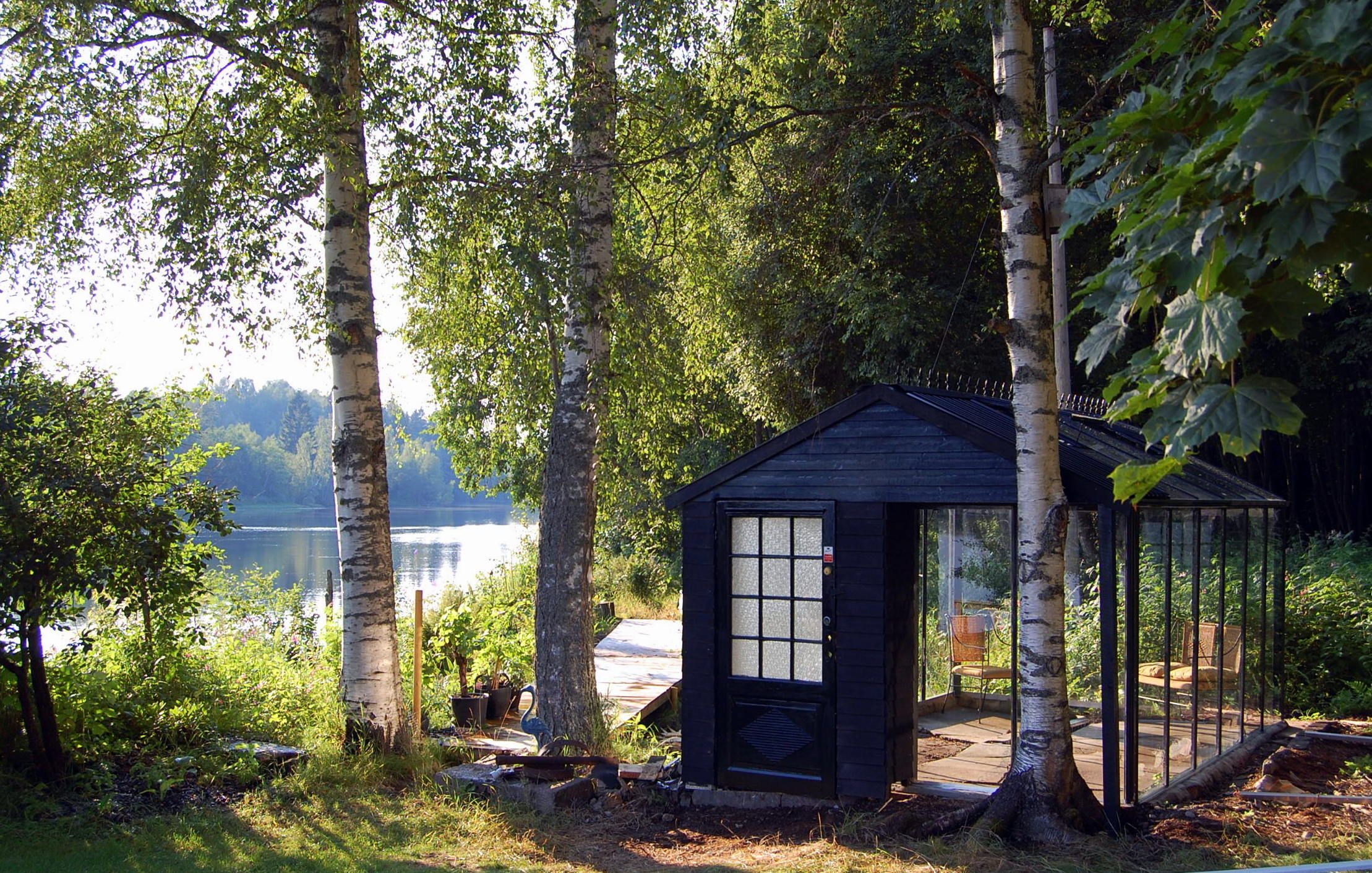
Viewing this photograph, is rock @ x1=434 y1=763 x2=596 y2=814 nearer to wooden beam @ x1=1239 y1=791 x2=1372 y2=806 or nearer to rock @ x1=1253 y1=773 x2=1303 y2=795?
wooden beam @ x1=1239 y1=791 x2=1372 y2=806

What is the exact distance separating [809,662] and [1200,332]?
16.4 feet

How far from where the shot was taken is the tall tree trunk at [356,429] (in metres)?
8.08

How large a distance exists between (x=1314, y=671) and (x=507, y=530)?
1646 inches

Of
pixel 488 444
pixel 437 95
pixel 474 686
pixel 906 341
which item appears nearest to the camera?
pixel 437 95

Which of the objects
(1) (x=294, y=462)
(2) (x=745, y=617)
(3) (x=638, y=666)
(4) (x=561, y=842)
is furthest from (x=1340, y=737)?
(1) (x=294, y=462)

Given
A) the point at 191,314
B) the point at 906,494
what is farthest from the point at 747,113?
the point at 191,314

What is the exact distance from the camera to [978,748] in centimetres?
839

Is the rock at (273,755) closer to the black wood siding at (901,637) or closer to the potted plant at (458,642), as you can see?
the potted plant at (458,642)

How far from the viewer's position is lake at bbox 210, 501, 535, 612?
2472cm

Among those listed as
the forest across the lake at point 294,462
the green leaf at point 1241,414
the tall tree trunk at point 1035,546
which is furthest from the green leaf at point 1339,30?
the forest across the lake at point 294,462

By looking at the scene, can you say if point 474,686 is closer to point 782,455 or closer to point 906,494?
point 782,455

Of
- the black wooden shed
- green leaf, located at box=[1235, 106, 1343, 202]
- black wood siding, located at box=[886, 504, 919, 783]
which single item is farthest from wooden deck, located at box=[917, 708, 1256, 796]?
green leaf, located at box=[1235, 106, 1343, 202]

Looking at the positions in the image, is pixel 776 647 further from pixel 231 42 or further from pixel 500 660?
pixel 231 42

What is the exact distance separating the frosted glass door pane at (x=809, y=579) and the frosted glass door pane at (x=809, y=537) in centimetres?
7
